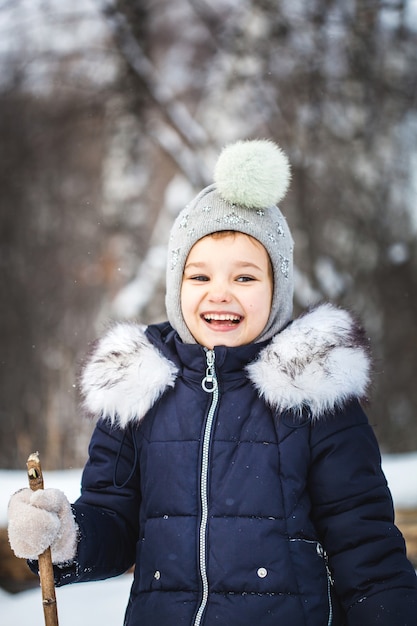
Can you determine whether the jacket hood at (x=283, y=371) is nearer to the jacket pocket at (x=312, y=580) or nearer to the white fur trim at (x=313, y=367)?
the white fur trim at (x=313, y=367)

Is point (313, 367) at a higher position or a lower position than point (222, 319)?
lower

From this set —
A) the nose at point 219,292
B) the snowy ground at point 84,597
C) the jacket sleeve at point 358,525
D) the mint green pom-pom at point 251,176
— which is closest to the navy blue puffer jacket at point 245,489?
the jacket sleeve at point 358,525

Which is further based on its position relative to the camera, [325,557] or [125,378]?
[125,378]

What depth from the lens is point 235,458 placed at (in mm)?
1717

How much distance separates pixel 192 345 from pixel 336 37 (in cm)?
400

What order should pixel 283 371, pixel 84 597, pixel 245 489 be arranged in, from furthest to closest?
pixel 84 597, pixel 283 371, pixel 245 489

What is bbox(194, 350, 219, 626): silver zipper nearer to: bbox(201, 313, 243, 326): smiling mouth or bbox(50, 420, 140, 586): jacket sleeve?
bbox(201, 313, 243, 326): smiling mouth

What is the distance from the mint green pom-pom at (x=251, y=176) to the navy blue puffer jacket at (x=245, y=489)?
0.37 m

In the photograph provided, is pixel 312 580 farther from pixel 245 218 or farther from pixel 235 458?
pixel 245 218

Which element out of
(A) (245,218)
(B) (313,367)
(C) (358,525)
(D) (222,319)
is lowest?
(C) (358,525)

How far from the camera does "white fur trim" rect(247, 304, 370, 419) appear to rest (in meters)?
1.75

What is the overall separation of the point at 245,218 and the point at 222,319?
293 millimetres

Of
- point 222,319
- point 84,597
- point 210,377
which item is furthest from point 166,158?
point 210,377

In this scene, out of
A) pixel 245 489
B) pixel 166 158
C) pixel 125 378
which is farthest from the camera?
pixel 166 158
